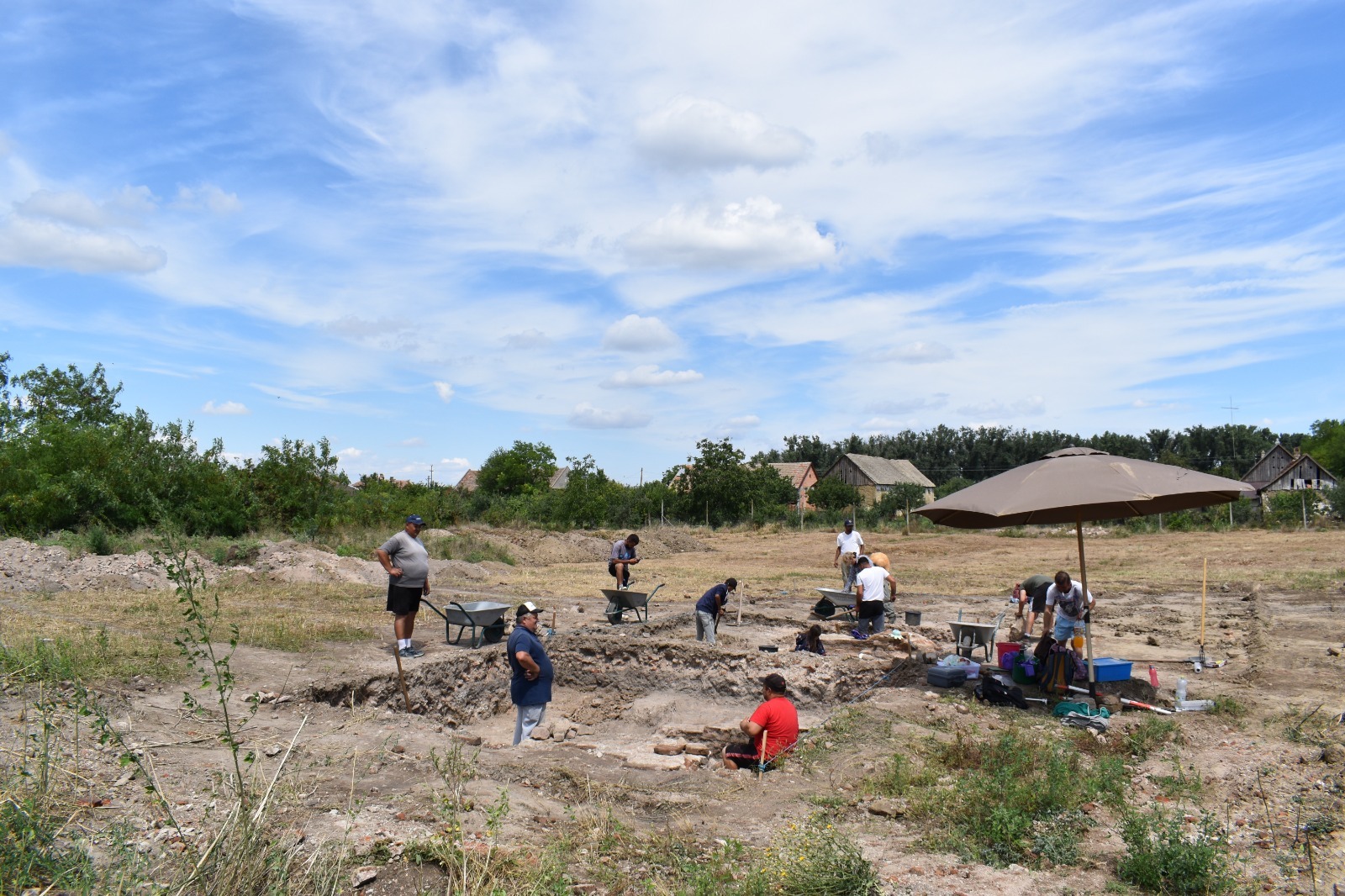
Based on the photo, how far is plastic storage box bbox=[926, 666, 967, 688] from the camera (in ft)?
29.8

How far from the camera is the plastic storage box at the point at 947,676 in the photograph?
909cm

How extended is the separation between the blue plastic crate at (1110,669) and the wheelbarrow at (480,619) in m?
6.37

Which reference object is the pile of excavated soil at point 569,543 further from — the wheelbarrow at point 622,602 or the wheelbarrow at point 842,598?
the wheelbarrow at point 842,598

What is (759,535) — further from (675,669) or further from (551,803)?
(551,803)

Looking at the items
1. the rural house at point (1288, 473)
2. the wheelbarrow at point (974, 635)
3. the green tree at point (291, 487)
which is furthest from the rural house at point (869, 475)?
the wheelbarrow at point (974, 635)

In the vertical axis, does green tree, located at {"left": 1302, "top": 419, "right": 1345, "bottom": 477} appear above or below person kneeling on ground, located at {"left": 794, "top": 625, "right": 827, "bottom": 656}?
above

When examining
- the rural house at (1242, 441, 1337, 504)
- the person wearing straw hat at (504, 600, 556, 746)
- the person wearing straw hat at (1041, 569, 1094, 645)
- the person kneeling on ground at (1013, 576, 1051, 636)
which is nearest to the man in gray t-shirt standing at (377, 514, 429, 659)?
the person wearing straw hat at (504, 600, 556, 746)

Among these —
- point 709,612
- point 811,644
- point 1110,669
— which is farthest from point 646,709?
point 1110,669

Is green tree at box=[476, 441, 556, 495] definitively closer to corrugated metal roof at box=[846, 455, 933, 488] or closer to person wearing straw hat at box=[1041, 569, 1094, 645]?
corrugated metal roof at box=[846, 455, 933, 488]

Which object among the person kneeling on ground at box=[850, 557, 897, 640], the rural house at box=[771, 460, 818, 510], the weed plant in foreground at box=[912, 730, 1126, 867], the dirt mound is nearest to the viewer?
the weed plant in foreground at box=[912, 730, 1126, 867]

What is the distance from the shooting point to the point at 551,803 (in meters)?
5.49

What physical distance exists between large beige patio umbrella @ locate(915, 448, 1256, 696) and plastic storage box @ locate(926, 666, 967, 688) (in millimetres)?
1335

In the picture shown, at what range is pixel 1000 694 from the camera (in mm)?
8219

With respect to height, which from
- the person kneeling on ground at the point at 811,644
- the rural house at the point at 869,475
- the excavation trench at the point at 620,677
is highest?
the rural house at the point at 869,475
